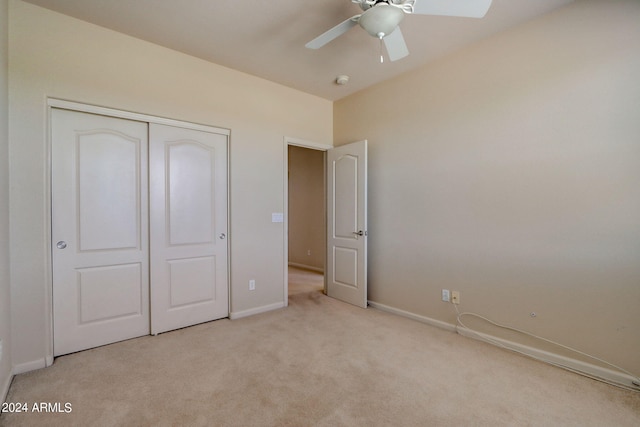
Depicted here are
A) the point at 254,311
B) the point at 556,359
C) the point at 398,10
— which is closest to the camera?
the point at 398,10

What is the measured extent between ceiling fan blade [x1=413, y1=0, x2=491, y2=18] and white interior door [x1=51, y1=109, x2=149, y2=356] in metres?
2.54

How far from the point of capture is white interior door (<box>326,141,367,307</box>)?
3615 millimetres

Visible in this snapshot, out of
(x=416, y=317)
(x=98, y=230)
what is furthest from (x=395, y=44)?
(x=98, y=230)

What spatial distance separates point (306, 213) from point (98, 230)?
417 cm

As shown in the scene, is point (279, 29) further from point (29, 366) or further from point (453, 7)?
point (29, 366)

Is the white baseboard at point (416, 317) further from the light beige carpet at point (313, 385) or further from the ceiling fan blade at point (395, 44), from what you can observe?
the ceiling fan blade at point (395, 44)

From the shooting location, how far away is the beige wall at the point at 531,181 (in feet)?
6.69

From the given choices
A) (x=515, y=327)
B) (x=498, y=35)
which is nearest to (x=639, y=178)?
(x=515, y=327)

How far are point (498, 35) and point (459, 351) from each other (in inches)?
109

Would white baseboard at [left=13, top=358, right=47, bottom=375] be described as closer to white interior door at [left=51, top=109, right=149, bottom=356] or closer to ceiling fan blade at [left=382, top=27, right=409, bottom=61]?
white interior door at [left=51, top=109, right=149, bottom=356]

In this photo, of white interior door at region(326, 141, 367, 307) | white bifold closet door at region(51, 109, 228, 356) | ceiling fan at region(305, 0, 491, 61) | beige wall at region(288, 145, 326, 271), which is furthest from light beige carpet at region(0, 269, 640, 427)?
beige wall at region(288, 145, 326, 271)

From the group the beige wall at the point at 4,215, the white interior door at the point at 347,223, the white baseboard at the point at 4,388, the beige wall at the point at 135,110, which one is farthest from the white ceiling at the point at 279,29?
the white baseboard at the point at 4,388

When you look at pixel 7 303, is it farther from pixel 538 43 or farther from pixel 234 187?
pixel 538 43

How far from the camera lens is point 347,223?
3.81 m
